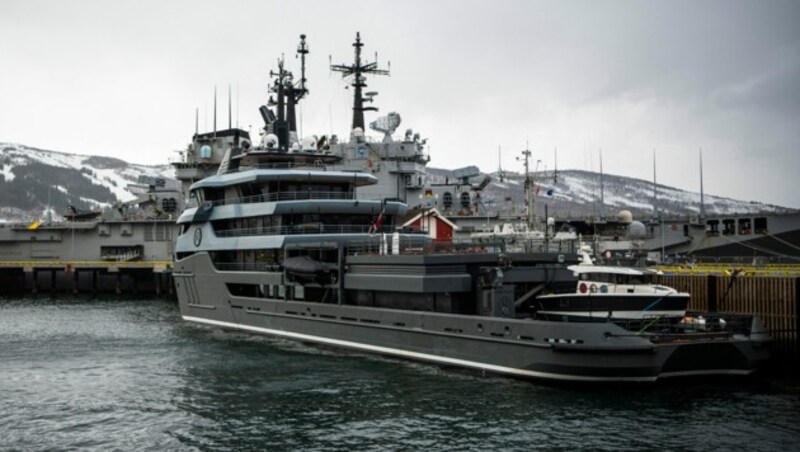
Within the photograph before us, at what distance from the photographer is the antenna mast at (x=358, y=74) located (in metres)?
58.1

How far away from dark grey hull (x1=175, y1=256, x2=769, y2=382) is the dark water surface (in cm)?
55

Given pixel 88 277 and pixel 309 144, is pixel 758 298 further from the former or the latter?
pixel 88 277

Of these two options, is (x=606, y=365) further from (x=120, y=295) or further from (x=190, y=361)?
(x=120, y=295)

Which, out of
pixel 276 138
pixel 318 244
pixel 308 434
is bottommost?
pixel 308 434

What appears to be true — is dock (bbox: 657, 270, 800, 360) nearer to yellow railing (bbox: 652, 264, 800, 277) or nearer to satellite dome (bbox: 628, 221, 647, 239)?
yellow railing (bbox: 652, 264, 800, 277)

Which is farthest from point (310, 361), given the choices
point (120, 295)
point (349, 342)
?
point (120, 295)

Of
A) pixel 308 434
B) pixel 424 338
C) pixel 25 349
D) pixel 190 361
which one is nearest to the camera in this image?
pixel 308 434

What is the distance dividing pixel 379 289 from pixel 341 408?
7613 mm

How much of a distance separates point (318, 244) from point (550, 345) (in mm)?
12447

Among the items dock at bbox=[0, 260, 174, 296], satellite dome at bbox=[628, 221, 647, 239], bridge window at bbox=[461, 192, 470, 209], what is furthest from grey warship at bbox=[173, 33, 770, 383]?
bridge window at bbox=[461, 192, 470, 209]

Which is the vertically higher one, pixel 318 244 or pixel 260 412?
pixel 318 244

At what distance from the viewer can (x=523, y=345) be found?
2123 centimetres

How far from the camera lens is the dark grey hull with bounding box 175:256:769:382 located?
20047 mm

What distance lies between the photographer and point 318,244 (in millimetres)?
29656
